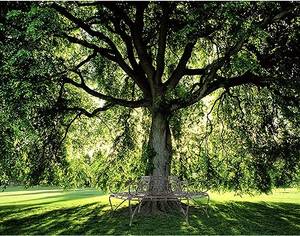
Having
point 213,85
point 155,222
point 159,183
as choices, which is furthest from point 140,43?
point 155,222

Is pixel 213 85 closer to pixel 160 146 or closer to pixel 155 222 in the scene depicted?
pixel 160 146

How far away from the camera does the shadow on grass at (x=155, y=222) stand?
1066cm

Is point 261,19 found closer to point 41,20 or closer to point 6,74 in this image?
point 41,20

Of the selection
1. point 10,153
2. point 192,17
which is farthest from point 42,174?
point 192,17

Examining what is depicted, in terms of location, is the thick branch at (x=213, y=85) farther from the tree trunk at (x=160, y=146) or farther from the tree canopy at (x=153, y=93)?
the tree trunk at (x=160, y=146)

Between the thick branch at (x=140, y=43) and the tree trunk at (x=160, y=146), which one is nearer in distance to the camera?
the tree trunk at (x=160, y=146)

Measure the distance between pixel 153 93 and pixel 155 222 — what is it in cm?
470

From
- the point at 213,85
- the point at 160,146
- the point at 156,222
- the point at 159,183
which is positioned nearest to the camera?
the point at 156,222

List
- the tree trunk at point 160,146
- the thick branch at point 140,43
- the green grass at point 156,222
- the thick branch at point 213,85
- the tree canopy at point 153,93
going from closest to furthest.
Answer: the green grass at point 156,222
the tree canopy at point 153,93
the thick branch at point 213,85
the tree trunk at point 160,146
the thick branch at point 140,43

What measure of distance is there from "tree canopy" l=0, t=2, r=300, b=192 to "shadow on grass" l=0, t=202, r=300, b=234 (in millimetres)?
1745

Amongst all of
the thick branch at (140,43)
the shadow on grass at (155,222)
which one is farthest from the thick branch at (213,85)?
the shadow on grass at (155,222)

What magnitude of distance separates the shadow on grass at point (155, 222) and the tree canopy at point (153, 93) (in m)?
1.74

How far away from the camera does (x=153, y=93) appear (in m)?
14.7

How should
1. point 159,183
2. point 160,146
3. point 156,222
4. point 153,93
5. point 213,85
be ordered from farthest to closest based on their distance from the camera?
1. point 153,93
2. point 160,146
3. point 213,85
4. point 159,183
5. point 156,222
